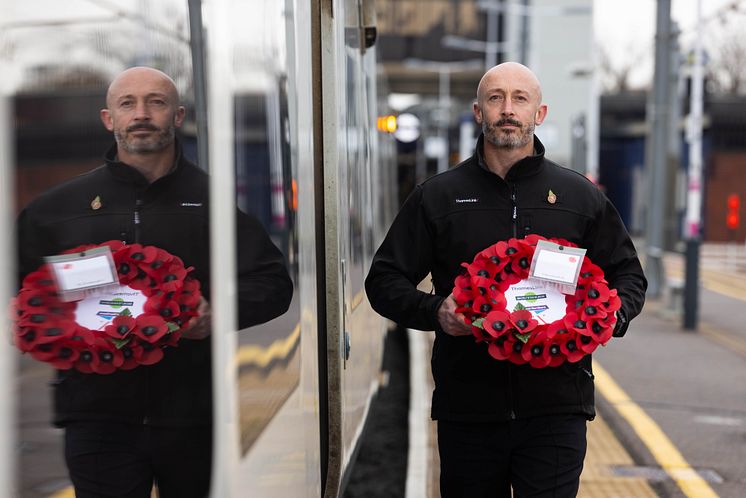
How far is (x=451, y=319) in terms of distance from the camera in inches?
125

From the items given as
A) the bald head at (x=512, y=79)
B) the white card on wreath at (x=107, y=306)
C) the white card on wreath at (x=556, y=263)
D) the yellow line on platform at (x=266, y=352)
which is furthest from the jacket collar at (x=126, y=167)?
the bald head at (x=512, y=79)

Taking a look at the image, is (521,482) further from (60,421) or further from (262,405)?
(60,421)

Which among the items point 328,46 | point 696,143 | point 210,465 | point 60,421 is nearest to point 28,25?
point 60,421

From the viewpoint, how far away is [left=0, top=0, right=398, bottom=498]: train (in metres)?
1.62

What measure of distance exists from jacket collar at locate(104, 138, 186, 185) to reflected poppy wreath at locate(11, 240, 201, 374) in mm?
138

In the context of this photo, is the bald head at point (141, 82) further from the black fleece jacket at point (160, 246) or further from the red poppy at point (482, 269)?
the red poppy at point (482, 269)

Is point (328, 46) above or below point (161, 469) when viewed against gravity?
above


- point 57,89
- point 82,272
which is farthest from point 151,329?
point 57,89

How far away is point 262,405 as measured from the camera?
87.1 inches

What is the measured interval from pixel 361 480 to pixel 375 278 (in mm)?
2686

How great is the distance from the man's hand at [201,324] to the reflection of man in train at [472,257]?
4.09 ft

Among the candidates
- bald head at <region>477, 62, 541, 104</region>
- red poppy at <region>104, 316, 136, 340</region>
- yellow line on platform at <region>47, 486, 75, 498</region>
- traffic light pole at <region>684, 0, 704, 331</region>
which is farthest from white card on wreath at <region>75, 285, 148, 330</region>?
traffic light pole at <region>684, 0, 704, 331</region>

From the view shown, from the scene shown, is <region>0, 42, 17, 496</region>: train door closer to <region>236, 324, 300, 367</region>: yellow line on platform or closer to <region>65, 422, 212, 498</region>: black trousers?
<region>65, 422, 212, 498</region>: black trousers

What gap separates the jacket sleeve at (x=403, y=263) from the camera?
3.34 metres
